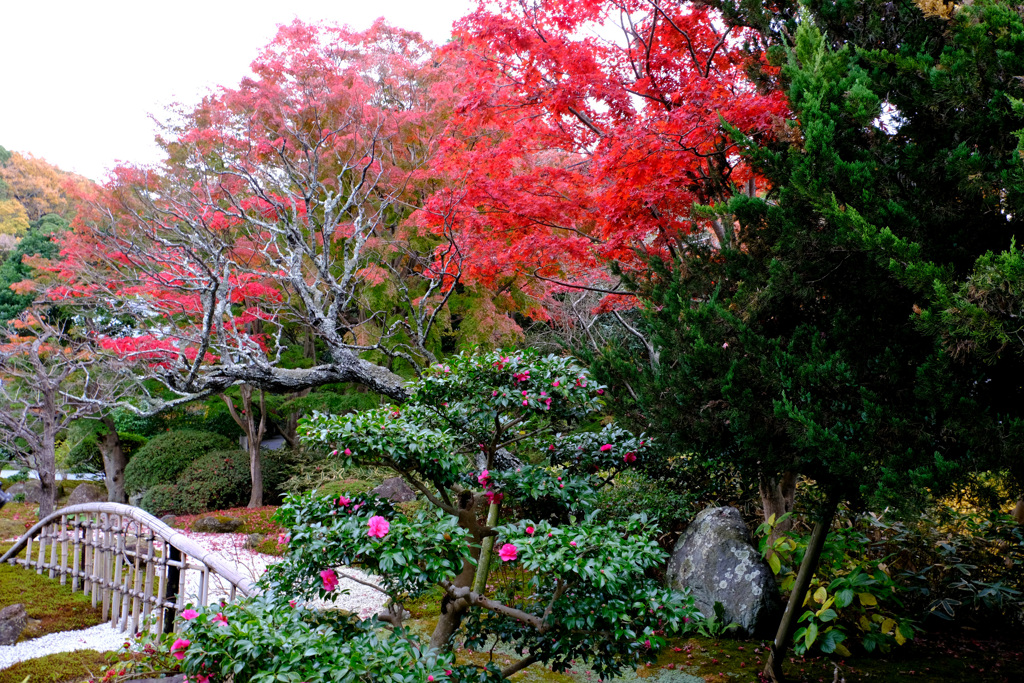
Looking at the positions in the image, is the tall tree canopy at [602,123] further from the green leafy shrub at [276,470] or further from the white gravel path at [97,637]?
the green leafy shrub at [276,470]

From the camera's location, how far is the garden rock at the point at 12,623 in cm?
423

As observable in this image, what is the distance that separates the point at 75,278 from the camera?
971 cm

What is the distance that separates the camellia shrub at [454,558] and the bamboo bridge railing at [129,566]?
1.23 metres

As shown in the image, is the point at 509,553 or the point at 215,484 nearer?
the point at 509,553

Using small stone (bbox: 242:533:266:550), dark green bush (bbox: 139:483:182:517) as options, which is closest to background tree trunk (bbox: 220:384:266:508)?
dark green bush (bbox: 139:483:182:517)

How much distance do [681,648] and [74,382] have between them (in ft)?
30.8

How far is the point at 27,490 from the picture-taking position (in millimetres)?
12227

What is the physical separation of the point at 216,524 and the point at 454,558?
6.97 meters

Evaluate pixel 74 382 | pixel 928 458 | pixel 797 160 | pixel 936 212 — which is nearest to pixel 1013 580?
pixel 928 458

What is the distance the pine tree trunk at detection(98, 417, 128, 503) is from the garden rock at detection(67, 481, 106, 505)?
385mm

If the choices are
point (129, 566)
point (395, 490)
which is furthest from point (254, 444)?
point (129, 566)

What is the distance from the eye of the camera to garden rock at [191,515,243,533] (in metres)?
8.17

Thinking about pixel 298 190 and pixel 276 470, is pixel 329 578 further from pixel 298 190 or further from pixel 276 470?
pixel 276 470

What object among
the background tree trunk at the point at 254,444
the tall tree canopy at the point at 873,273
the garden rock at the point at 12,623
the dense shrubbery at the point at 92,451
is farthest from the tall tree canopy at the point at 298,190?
the tall tree canopy at the point at 873,273
